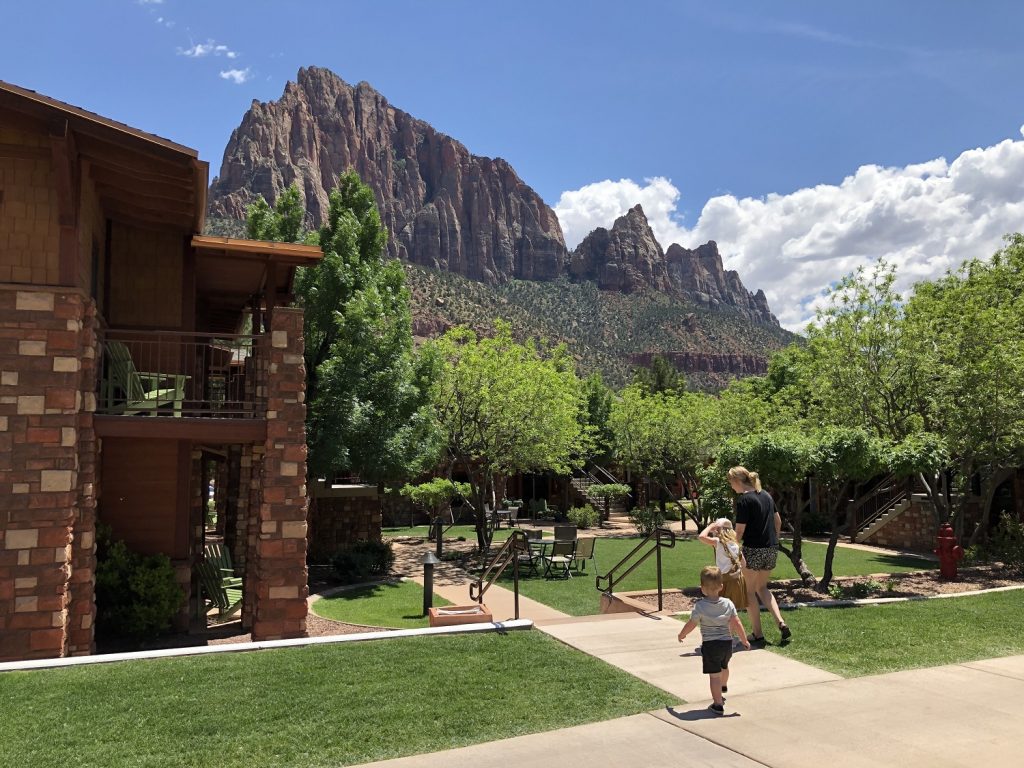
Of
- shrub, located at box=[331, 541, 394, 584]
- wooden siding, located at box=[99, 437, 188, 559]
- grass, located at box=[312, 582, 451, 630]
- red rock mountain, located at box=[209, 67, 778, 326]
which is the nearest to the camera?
wooden siding, located at box=[99, 437, 188, 559]

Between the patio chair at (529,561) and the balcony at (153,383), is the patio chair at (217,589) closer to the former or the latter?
the balcony at (153,383)

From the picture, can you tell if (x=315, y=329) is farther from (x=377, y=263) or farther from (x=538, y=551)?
(x=538, y=551)

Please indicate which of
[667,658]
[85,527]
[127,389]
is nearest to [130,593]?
[85,527]

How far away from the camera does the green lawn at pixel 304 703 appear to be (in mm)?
5090

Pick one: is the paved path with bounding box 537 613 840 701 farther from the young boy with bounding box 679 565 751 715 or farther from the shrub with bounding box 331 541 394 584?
the shrub with bounding box 331 541 394 584

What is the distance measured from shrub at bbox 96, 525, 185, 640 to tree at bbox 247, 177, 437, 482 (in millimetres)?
4944

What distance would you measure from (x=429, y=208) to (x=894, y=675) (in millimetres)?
152206

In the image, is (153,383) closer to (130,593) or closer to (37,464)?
(37,464)

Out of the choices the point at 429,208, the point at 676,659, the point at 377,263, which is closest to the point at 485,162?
the point at 429,208

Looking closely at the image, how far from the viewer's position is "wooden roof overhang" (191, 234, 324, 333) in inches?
409

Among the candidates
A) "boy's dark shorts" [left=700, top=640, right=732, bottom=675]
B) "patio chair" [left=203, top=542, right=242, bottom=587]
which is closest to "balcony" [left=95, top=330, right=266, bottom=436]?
"patio chair" [left=203, top=542, right=242, bottom=587]

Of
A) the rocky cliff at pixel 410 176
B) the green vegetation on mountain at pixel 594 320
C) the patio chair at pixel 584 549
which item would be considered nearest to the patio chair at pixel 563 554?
the patio chair at pixel 584 549

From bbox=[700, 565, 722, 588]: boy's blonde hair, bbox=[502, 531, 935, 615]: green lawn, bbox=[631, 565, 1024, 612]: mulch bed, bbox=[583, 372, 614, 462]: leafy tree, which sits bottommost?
bbox=[502, 531, 935, 615]: green lawn

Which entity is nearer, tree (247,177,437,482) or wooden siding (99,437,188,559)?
wooden siding (99,437,188,559)
